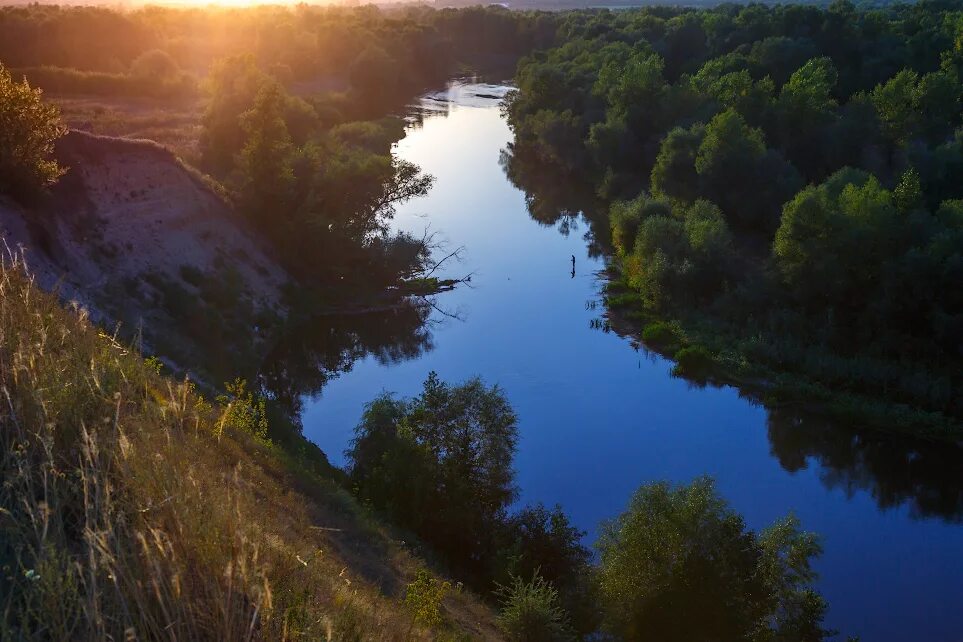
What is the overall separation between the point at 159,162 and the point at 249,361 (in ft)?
26.3

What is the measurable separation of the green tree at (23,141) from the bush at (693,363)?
18.9 meters

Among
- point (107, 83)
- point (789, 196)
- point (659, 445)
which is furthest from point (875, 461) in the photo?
point (107, 83)

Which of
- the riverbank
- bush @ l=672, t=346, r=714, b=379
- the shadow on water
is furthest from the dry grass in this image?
the shadow on water

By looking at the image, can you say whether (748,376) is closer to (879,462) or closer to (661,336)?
(661,336)

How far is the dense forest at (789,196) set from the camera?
24.6m

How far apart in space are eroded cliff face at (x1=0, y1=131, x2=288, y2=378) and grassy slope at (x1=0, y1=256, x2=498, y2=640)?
15.2 m

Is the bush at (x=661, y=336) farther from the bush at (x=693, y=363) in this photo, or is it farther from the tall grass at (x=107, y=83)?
the tall grass at (x=107, y=83)

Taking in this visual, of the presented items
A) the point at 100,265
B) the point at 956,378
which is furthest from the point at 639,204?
the point at 100,265

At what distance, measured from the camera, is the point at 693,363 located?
84.0 ft

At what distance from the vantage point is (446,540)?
52.5 ft


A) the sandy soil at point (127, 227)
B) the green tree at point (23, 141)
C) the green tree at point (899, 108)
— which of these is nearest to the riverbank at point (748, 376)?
the sandy soil at point (127, 227)

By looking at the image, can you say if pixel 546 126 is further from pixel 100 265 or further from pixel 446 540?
pixel 446 540

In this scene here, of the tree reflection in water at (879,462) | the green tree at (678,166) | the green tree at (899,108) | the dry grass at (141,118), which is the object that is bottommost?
the tree reflection in water at (879,462)

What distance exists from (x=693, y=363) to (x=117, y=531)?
22.7 m
